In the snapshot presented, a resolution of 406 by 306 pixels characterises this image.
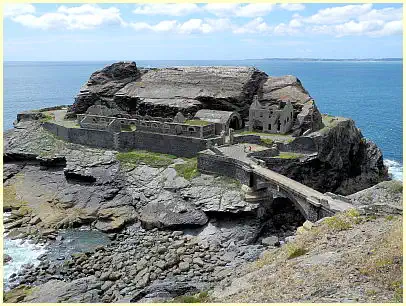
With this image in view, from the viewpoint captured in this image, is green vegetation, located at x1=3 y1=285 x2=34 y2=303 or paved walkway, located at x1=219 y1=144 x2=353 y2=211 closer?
green vegetation, located at x1=3 y1=285 x2=34 y2=303

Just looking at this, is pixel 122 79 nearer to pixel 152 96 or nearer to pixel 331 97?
pixel 152 96

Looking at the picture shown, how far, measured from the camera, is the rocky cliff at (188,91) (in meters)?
61.8

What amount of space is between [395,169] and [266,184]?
A: 1453 inches

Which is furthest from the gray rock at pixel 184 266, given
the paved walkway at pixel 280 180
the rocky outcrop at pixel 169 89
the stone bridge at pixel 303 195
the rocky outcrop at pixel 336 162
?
the rocky outcrop at pixel 169 89

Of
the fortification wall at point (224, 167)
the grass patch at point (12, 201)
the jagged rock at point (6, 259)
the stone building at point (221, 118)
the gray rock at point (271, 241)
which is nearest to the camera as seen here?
the jagged rock at point (6, 259)

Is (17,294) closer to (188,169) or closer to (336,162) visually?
(188,169)

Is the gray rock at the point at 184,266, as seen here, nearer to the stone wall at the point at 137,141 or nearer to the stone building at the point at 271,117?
the stone wall at the point at 137,141

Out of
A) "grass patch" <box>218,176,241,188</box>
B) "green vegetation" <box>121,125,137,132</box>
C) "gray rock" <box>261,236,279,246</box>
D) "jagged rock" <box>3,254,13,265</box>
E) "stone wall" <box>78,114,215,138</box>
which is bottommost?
"jagged rock" <box>3,254,13,265</box>

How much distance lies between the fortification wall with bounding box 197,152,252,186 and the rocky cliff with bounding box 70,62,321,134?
11994mm

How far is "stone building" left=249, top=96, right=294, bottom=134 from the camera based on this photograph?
187ft

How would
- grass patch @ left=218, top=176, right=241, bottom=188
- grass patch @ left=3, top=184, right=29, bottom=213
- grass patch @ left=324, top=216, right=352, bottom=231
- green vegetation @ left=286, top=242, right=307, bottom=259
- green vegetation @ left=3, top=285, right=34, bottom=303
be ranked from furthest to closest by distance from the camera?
grass patch @ left=3, top=184, right=29, bottom=213
grass patch @ left=218, top=176, right=241, bottom=188
green vegetation @ left=3, top=285, right=34, bottom=303
grass patch @ left=324, top=216, right=352, bottom=231
green vegetation @ left=286, top=242, right=307, bottom=259

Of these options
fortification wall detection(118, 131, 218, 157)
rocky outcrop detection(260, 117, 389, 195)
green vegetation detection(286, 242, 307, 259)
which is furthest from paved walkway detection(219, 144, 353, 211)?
green vegetation detection(286, 242, 307, 259)

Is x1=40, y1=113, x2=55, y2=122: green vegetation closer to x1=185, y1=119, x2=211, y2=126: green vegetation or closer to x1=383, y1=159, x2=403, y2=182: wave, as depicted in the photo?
x1=185, y1=119, x2=211, y2=126: green vegetation

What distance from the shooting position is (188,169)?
5094 cm
